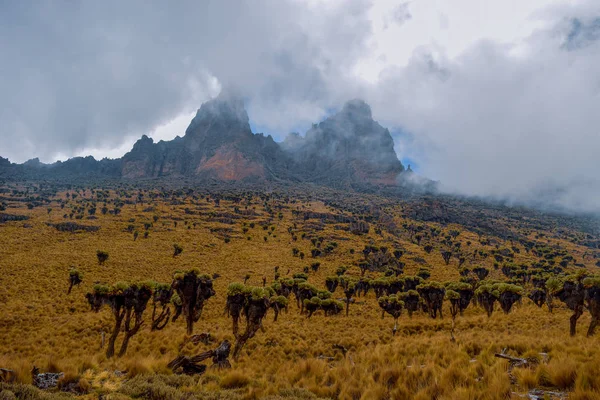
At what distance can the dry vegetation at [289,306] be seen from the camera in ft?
27.0

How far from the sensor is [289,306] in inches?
1703

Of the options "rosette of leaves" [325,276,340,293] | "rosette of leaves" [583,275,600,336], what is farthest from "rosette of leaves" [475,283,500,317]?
"rosette of leaves" [325,276,340,293]

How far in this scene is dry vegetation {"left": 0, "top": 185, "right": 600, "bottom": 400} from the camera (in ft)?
27.0

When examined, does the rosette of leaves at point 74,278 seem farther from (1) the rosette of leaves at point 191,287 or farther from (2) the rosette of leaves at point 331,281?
(2) the rosette of leaves at point 331,281

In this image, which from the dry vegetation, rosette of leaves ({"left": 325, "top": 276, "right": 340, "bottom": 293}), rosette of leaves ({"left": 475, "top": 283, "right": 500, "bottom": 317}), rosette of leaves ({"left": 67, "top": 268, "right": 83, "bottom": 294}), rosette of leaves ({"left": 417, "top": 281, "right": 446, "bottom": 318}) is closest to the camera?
the dry vegetation

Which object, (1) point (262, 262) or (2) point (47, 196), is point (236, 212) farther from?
(2) point (47, 196)

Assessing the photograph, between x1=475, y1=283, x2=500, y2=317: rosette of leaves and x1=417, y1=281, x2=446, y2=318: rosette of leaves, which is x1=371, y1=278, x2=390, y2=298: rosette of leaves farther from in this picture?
x1=475, y1=283, x2=500, y2=317: rosette of leaves

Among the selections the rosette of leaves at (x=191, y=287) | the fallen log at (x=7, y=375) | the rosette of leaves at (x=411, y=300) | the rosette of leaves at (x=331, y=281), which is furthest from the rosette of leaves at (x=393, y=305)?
the fallen log at (x=7, y=375)

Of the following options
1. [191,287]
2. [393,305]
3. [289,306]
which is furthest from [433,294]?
[191,287]

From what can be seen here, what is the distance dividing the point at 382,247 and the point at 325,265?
2231 centimetres

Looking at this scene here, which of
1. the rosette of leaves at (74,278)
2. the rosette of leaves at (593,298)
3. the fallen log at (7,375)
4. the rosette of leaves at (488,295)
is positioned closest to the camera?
the fallen log at (7,375)

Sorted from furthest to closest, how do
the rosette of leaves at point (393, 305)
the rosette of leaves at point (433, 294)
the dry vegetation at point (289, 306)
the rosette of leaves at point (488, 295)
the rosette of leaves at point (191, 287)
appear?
the rosette of leaves at point (433, 294), the rosette of leaves at point (488, 295), the rosette of leaves at point (393, 305), the rosette of leaves at point (191, 287), the dry vegetation at point (289, 306)

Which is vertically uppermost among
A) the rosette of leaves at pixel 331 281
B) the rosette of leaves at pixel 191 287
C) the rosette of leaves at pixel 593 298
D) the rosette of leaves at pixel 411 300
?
the rosette of leaves at pixel 593 298

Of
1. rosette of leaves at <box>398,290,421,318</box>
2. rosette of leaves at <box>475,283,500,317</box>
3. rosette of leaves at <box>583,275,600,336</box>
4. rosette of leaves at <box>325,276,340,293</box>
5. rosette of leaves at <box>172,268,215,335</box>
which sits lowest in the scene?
rosette of leaves at <box>325,276,340,293</box>
